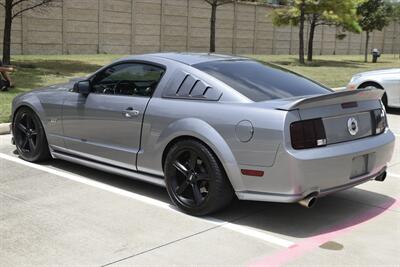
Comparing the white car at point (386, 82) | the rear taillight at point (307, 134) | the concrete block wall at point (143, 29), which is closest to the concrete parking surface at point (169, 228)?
the rear taillight at point (307, 134)

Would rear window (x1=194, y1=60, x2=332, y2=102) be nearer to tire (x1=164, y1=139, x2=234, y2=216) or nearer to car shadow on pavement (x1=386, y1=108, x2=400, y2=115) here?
tire (x1=164, y1=139, x2=234, y2=216)

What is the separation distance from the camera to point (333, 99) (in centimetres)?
486

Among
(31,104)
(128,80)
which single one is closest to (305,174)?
(128,80)

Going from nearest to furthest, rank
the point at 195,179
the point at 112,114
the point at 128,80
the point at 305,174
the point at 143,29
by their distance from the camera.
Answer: the point at 305,174
the point at 195,179
the point at 112,114
the point at 128,80
the point at 143,29

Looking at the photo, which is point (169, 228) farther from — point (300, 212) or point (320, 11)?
point (320, 11)

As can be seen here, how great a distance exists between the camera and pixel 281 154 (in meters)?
4.53

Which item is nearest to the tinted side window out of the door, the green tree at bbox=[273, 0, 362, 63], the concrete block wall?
the door

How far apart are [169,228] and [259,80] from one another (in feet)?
5.58

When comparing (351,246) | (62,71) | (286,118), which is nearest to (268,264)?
(351,246)

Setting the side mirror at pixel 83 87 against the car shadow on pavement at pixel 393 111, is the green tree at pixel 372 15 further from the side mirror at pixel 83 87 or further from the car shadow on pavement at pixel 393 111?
the side mirror at pixel 83 87

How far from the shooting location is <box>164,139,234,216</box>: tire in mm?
4898

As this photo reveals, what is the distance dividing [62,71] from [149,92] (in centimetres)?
1315

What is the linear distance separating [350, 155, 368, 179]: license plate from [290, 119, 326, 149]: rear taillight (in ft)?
1.40

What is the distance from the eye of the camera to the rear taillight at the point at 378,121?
531 centimetres
